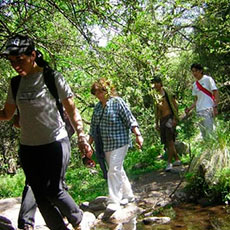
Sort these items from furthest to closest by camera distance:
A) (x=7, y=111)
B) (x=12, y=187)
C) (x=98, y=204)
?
(x=12, y=187) < (x=98, y=204) < (x=7, y=111)

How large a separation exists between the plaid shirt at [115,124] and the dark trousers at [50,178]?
7.22 ft

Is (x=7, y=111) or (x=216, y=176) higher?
(x=7, y=111)

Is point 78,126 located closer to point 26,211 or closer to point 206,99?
point 26,211

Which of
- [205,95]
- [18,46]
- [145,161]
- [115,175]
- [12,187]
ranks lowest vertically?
[12,187]

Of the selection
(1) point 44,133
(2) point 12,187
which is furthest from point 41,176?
(2) point 12,187

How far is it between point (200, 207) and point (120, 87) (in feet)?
8.45

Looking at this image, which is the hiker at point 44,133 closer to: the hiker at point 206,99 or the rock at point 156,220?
the rock at point 156,220

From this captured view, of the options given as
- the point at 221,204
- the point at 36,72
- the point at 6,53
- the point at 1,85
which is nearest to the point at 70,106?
the point at 36,72

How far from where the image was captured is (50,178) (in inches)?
133

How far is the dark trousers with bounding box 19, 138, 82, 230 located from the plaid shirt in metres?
2.20

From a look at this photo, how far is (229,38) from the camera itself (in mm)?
8453

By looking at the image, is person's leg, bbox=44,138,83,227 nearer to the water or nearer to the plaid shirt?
the water

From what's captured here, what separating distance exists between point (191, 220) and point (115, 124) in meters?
1.76

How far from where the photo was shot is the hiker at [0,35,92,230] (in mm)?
3363
